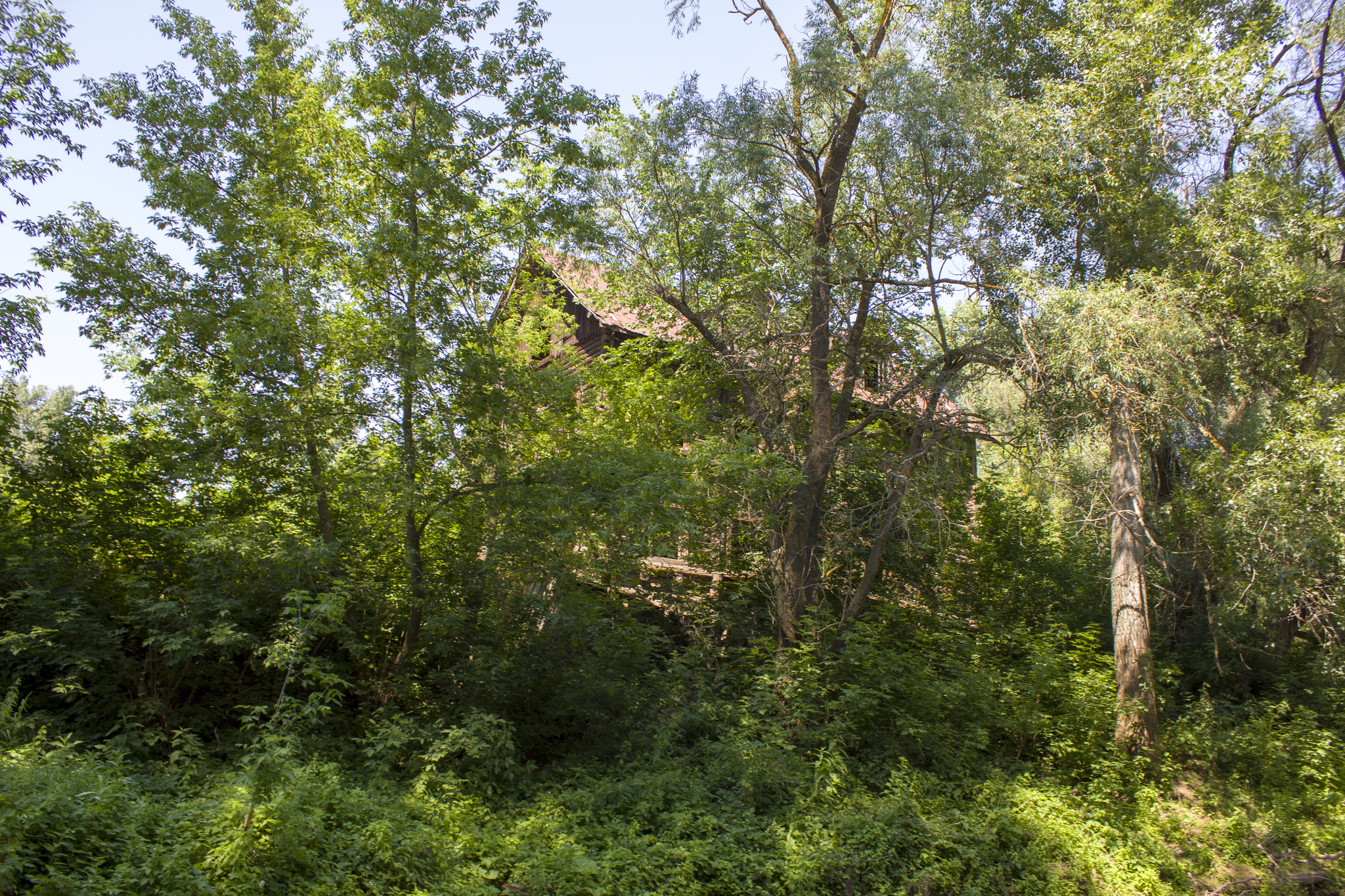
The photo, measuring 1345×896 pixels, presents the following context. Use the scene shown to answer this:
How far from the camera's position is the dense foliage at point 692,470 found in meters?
8.14

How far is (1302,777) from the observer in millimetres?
10234

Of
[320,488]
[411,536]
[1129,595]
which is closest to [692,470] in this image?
[411,536]

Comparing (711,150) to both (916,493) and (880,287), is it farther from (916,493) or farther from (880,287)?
(916,493)

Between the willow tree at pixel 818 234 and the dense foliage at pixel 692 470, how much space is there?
9cm

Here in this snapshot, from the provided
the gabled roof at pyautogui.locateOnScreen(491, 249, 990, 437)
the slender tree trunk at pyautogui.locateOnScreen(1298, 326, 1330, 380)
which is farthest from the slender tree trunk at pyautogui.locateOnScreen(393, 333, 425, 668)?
the slender tree trunk at pyautogui.locateOnScreen(1298, 326, 1330, 380)

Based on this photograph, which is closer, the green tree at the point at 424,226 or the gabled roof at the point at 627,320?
the green tree at the point at 424,226

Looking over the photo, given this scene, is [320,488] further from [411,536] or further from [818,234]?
[818,234]

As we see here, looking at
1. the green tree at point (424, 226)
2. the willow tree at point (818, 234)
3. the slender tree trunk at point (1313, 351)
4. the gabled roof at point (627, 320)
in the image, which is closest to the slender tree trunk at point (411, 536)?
the green tree at point (424, 226)

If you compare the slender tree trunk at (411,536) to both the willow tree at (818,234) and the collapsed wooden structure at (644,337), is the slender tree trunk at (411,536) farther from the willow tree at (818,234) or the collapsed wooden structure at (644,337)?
the willow tree at (818,234)

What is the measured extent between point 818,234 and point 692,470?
4855 mm

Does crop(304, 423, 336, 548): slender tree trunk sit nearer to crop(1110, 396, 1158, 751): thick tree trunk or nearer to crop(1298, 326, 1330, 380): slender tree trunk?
crop(1110, 396, 1158, 751): thick tree trunk

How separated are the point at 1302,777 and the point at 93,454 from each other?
16.3 m

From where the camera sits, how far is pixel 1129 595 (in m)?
11.2

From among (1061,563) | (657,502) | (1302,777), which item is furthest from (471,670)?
(1061,563)
